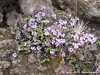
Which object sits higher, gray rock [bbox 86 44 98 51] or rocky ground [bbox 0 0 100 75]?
gray rock [bbox 86 44 98 51]

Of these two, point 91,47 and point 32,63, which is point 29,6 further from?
point 91,47

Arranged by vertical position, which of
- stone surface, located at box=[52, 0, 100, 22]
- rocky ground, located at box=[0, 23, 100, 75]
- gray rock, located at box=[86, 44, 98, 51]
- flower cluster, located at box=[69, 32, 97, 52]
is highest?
stone surface, located at box=[52, 0, 100, 22]

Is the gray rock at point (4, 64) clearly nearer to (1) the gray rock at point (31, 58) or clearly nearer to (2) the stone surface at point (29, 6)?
(1) the gray rock at point (31, 58)

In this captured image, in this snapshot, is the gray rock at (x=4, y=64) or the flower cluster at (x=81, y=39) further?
the flower cluster at (x=81, y=39)

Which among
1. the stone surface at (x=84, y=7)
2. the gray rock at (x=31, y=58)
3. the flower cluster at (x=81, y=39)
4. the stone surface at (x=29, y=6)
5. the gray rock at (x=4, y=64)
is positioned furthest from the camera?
the stone surface at (x=84, y=7)

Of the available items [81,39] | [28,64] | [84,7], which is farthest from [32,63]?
[84,7]

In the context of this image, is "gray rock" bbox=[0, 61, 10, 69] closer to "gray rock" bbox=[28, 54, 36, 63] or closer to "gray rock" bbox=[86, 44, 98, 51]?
"gray rock" bbox=[28, 54, 36, 63]

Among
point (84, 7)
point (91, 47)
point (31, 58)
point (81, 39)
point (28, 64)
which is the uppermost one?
point (84, 7)

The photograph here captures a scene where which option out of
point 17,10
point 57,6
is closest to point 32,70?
point 17,10

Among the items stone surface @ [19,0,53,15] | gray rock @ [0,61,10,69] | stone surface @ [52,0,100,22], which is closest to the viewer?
gray rock @ [0,61,10,69]

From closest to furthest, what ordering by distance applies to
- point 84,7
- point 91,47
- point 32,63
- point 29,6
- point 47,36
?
1. point 32,63
2. point 47,36
3. point 91,47
4. point 29,6
5. point 84,7

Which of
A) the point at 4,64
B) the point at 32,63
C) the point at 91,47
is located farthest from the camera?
the point at 91,47

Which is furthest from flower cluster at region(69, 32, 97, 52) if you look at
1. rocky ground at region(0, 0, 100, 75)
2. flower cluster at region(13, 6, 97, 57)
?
rocky ground at region(0, 0, 100, 75)

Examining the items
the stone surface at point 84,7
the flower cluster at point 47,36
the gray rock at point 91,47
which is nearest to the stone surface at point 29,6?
the flower cluster at point 47,36
